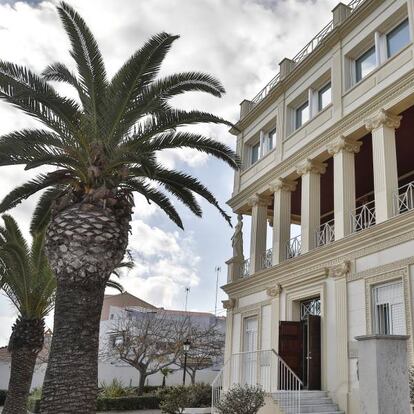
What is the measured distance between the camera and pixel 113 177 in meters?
11.2

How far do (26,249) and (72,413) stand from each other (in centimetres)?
1018

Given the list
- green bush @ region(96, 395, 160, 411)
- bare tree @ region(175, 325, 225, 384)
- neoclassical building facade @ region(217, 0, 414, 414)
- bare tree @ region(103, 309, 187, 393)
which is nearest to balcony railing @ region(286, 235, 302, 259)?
neoclassical building facade @ region(217, 0, 414, 414)

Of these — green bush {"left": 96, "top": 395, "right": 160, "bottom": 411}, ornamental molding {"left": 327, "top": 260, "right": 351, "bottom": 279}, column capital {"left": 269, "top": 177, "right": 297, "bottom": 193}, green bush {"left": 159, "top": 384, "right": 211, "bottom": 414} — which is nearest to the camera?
ornamental molding {"left": 327, "top": 260, "right": 351, "bottom": 279}

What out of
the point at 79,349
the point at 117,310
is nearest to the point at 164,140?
the point at 79,349

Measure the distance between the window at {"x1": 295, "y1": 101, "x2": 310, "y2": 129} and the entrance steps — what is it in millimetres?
9273

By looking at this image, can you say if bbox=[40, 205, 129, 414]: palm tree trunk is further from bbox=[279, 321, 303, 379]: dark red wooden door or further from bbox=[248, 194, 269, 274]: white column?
bbox=[248, 194, 269, 274]: white column

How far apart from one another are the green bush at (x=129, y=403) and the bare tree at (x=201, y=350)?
9634 mm

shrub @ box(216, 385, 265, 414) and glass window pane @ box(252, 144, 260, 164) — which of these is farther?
glass window pane @ box(252, 144, 260, 164)

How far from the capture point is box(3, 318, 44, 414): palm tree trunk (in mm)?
16531

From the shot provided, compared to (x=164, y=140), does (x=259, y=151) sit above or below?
above

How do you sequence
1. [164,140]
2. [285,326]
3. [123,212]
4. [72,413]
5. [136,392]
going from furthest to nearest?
[136,392]
[285,326]
[164,140]
[123,212]
[72,413]

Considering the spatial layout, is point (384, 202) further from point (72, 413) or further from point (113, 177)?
point (72, 413)

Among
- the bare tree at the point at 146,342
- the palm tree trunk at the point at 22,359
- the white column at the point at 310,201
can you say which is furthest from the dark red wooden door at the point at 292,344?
the bare tree at the point at 146,342

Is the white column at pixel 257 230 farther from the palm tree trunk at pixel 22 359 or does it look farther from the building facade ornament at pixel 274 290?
the palm tree trunk at pixel 22 359
